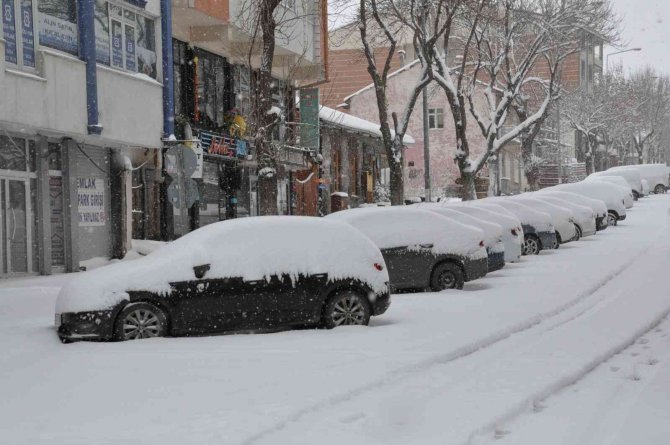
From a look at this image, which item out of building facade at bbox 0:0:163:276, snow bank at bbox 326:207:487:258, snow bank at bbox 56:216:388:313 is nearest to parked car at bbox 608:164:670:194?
building facade at bbox 0:0:163:276

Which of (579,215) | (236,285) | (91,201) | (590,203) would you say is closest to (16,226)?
(91,201)

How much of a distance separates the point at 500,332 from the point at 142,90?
15.0 meters

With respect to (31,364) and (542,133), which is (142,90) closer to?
(31,364)

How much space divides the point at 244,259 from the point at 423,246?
5575 millimetres

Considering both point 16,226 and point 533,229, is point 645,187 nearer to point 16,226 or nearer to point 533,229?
point 533,229

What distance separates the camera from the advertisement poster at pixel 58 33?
20109mm

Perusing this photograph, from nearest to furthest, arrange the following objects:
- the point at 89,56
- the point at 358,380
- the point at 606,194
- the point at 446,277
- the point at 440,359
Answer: the point at 358,380 → the point at 440,359 → the point at 446,277 → the point at 89,56 → the point at 606,194

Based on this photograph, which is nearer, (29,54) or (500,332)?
(500,332)

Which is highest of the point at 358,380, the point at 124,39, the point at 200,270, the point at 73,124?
the point at 124,39

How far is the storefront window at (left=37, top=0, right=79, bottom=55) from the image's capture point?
20.1m

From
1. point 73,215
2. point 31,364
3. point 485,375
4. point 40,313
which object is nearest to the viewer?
point 485,375

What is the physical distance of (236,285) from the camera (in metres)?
11.3

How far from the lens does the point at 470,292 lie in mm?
16594

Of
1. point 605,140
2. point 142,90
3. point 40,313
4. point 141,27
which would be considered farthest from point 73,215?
point 605,140
